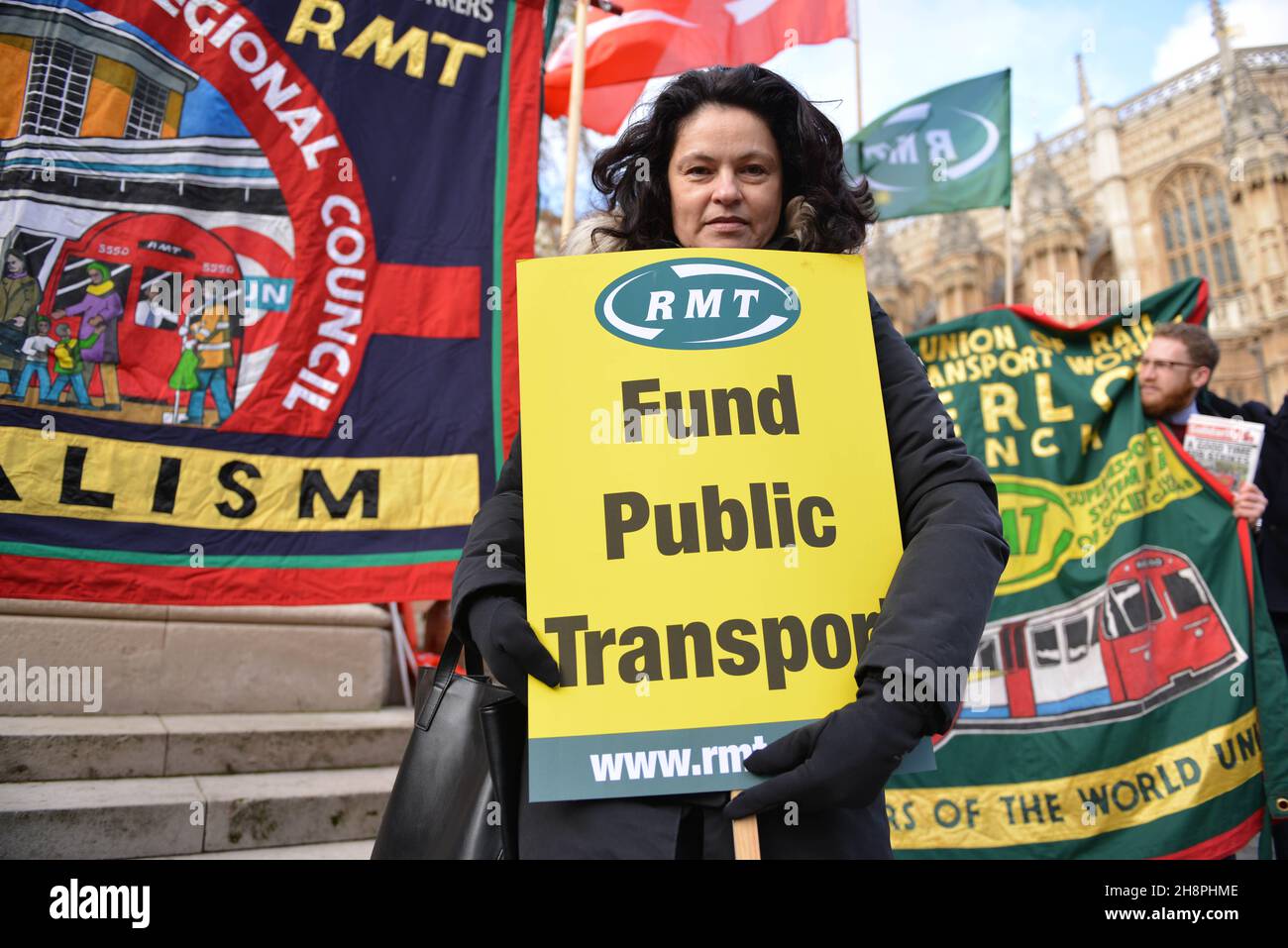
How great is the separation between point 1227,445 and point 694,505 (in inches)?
156

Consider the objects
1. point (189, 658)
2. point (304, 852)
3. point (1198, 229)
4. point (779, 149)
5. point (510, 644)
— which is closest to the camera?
point (510, 644)

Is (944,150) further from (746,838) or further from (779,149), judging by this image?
(746,838)

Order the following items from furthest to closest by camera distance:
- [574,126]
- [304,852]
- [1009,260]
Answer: [1009,260] → [574,126] → [304,852]

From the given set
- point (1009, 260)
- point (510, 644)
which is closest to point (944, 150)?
point (1009, 260)

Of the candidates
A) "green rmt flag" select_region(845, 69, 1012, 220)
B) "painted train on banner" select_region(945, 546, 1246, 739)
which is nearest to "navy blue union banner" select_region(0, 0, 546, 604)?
"painted train on banner" select_region(945, 546, 1246, 739)

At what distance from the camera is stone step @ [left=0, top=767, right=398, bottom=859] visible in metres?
3.30

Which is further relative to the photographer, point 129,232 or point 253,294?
point 253,294

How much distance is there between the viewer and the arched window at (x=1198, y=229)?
50.5 meters

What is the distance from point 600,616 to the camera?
129cm

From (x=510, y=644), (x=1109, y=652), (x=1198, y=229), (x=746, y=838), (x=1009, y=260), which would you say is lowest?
(x=746, y=838)

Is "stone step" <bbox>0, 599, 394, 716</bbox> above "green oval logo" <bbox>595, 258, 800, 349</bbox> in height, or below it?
below

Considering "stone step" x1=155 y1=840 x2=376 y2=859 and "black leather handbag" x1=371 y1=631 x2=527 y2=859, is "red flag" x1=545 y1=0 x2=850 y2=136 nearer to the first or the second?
"stone step" x1=155 y1=840 x2=376 y2=859

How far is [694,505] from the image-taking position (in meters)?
1.36

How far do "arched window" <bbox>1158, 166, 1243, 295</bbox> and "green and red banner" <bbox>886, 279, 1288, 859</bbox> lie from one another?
5463 cm
